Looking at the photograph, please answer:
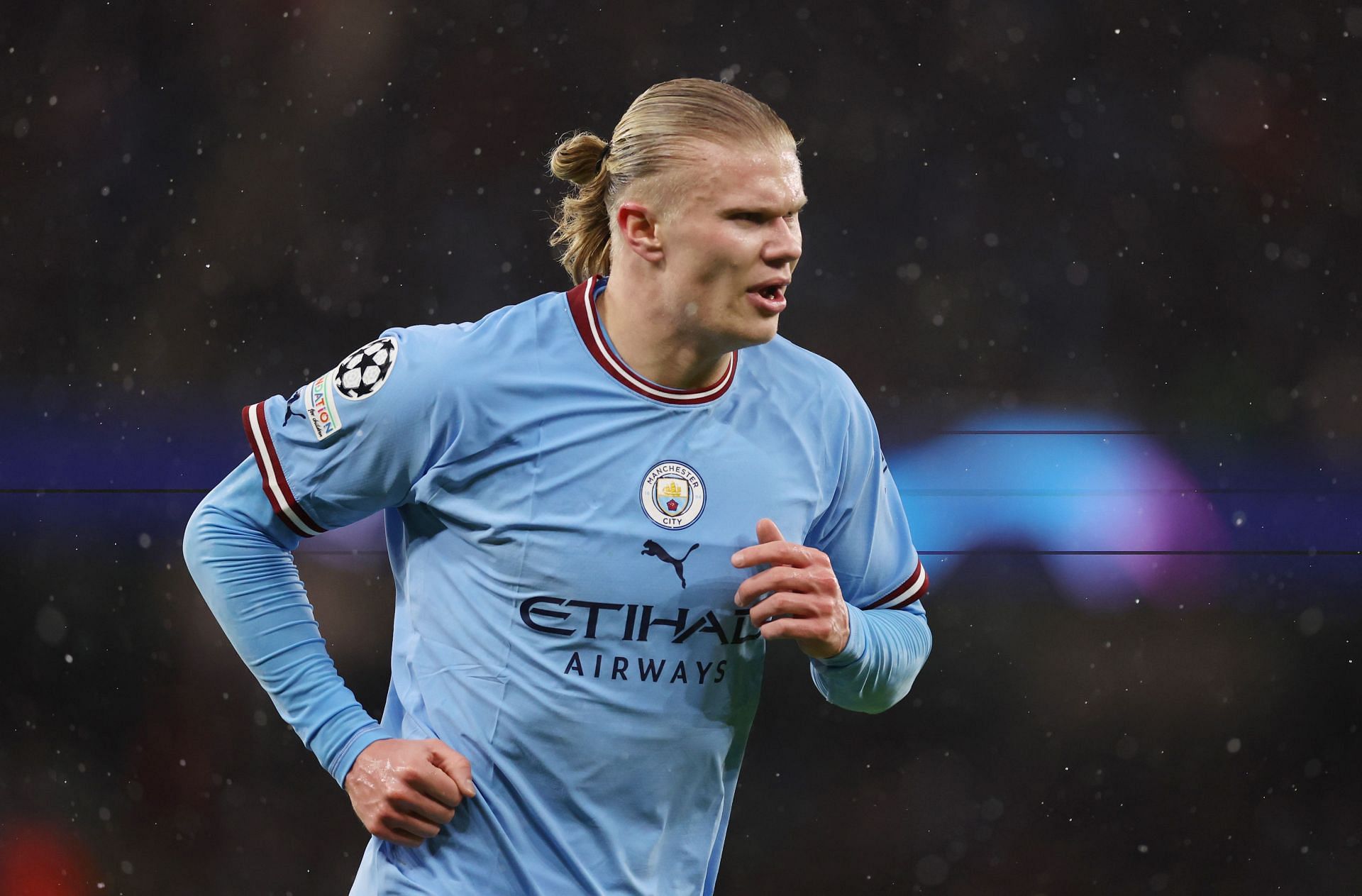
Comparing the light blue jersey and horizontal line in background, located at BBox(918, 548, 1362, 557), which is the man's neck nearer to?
the light blue jersey

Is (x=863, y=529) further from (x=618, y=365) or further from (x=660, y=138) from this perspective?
(x=660, y=138)

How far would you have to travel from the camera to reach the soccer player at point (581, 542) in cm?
148

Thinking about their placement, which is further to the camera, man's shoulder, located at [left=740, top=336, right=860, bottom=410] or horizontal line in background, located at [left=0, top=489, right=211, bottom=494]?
horizontal line in background, located at [left=0, top=489, right=211, bottom=494]

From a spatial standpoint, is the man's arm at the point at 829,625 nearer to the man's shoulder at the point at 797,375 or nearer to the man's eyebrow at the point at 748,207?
the man's shoulder at the point at 797,375

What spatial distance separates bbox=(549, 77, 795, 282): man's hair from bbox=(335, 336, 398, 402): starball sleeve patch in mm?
319

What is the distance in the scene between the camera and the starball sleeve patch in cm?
149

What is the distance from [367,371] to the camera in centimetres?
151

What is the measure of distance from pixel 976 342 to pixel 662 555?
1.70 m

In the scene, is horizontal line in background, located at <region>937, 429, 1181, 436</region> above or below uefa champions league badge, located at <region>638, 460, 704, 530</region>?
above

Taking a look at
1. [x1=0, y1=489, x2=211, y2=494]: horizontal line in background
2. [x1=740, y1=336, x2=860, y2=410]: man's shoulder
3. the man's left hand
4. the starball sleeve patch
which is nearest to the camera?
the man's left hand

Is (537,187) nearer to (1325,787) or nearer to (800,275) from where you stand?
(800,275)

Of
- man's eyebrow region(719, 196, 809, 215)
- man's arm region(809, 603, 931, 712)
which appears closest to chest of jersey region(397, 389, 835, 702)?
man's arm region(809, 603, 931, 712)

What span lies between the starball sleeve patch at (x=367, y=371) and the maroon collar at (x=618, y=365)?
0.22 metres

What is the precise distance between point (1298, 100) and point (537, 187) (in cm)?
169
